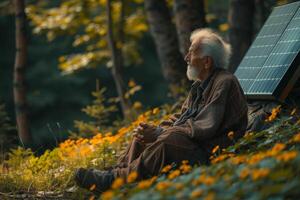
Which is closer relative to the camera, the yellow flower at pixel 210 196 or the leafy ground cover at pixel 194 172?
the yellow flower at pixel 210 196

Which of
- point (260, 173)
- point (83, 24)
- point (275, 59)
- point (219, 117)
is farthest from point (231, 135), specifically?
point (83, 24)

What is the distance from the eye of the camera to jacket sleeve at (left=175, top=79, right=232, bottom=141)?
23.1 feet

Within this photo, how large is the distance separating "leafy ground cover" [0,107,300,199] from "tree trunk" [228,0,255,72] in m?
2.66

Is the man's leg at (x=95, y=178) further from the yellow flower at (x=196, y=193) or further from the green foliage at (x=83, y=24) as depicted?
the green foliage at (x=83, y=24)

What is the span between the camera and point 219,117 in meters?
7.08

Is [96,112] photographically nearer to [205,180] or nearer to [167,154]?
[167,154]

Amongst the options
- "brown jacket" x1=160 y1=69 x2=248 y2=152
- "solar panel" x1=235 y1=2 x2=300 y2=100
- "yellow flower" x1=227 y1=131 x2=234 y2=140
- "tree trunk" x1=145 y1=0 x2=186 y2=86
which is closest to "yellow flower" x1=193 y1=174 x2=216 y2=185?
"yellow flower" x1=227 y1=131 x2=234 y2=140

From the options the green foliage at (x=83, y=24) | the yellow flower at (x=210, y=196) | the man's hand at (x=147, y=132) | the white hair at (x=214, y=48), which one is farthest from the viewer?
the green foliage at (x=83, y=24)

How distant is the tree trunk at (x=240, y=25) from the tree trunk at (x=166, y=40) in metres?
0.81

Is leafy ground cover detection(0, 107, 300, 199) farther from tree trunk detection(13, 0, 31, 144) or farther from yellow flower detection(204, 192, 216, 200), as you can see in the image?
tree trunk detection(13, 0, 31, 144)

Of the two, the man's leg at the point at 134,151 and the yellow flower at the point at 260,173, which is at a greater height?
the yellow flower at the point at 260,173

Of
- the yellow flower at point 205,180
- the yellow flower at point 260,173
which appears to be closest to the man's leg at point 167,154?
the yellow flower at point 205,180

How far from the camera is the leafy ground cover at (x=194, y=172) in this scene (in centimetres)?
491

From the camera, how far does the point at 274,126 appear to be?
277 inches
